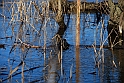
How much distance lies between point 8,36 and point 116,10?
170 inches

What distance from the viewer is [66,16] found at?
19.5 meters

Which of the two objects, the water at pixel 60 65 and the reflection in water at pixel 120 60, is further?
the reflection in water at pixel 120 60

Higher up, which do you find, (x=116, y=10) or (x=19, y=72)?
(x=116, y=10)

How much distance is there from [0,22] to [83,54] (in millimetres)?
6417

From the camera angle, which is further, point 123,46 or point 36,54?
point 123,46

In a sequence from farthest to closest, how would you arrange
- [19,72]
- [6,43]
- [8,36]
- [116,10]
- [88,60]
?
[116,10]
[8,36]
[6,43]
[88,60]
[19,72]

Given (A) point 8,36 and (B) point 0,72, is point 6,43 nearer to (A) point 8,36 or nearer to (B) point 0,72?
(A) point 8,36

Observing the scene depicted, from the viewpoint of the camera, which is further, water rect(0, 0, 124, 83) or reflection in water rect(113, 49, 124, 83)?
reflection in water rect(113, 49, 124, 83)

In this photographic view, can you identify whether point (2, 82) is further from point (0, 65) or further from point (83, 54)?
point (83, 54)

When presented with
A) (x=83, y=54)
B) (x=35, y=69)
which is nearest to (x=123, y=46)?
Answer: (x=83, y=54)

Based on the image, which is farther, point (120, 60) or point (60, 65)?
point (120, 60)

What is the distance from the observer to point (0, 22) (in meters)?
16.1

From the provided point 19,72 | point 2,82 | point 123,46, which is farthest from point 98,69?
point 123,46

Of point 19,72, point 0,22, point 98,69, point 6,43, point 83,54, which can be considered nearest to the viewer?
point 19,72
